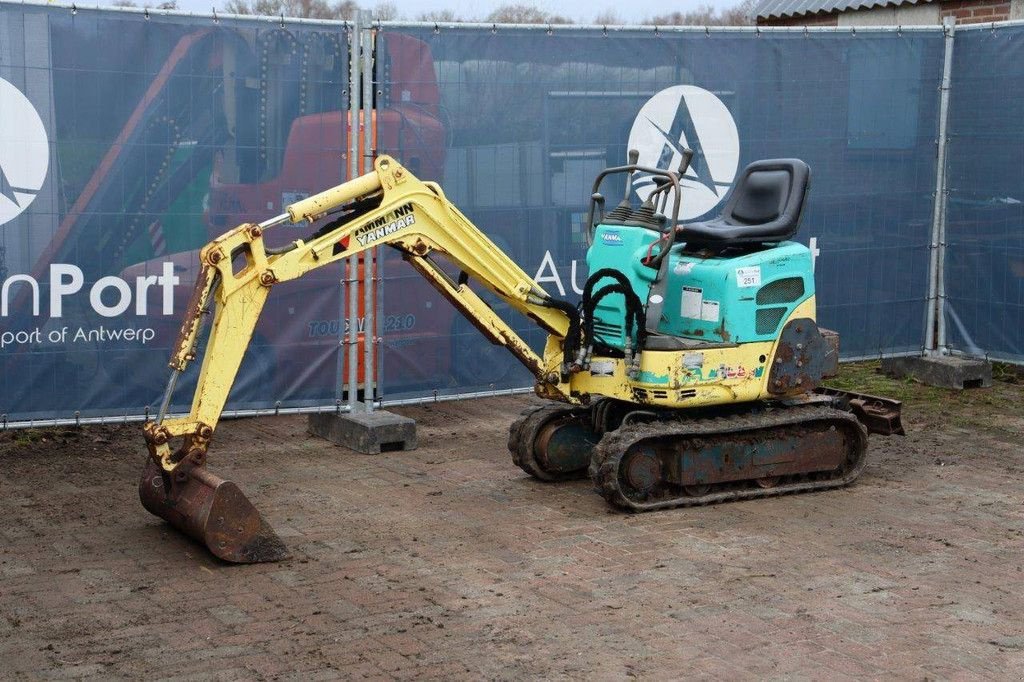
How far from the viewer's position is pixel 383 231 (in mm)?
8484

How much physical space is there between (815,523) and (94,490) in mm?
4639

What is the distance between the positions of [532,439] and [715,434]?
123cm

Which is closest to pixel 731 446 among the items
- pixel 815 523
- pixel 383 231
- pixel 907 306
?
pixel 815 523

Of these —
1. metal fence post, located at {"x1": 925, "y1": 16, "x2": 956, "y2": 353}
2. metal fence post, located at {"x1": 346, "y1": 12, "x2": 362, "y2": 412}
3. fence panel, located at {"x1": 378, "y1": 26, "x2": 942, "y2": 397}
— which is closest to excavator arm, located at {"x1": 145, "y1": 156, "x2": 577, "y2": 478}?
metal fence post, located at {"x1": 346, "y1": 12, "x2": 362, "y2": 412}

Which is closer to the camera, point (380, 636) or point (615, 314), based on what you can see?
point (380, 636)

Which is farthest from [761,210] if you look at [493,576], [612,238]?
[493,576]

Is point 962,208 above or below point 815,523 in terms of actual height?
above

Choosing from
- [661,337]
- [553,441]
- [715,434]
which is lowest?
[553,441]

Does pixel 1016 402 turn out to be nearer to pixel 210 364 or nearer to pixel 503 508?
pixel 503 508

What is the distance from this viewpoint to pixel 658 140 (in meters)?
11.9

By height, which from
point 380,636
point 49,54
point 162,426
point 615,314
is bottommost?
point 380,636

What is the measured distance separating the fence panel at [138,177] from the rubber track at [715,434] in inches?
123

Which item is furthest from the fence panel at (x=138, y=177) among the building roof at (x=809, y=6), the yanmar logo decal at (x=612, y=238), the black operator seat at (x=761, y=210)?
the building roof at (x=809, y=6)

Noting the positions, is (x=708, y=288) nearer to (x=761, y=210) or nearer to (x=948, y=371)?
(x=761, y=210)
